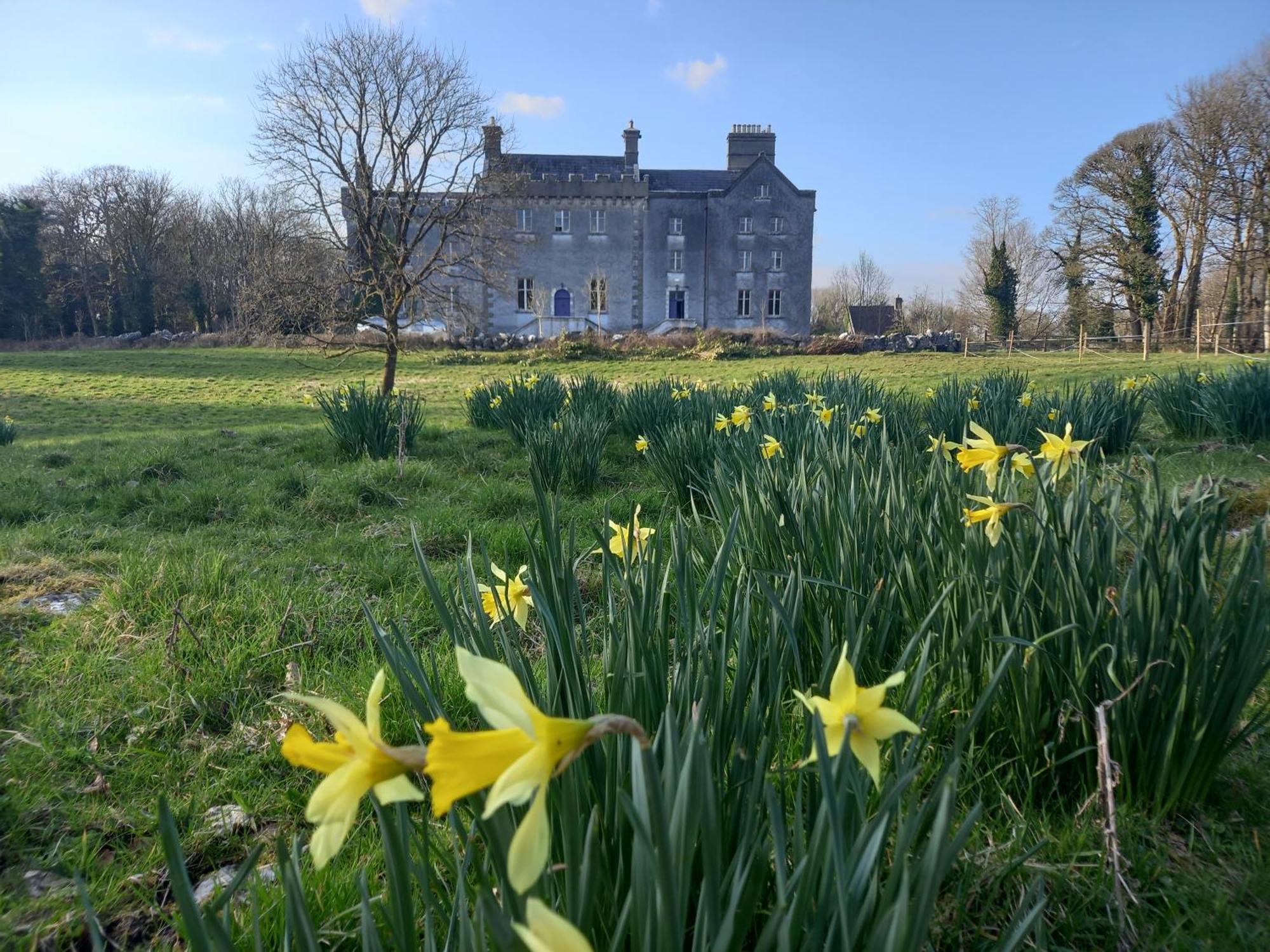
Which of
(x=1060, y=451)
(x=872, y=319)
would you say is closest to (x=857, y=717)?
(x=1060, y=451)

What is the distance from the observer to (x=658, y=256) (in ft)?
121

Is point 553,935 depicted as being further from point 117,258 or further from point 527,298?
point 117,258

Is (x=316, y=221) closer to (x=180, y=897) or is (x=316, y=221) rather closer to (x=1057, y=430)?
(x=1057, y=430)

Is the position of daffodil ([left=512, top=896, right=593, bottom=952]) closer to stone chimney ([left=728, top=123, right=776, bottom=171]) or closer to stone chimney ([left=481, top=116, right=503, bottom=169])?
stone chimney ([left=481, top=116, right=503, bottom=169])

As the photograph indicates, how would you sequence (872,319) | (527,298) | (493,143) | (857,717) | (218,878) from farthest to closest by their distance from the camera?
(872,319) → (527,298) → (493,143) → (218,878) → (857,717)

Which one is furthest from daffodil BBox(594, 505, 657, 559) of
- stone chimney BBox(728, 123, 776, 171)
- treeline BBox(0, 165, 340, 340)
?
stone chimney BBox(728, 123, 776, 171)

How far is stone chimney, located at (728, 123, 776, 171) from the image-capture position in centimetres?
4059

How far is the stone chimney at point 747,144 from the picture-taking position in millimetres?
40594

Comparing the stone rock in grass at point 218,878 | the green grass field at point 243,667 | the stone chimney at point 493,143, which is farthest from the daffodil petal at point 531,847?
→ the stone chimney at point 493,143

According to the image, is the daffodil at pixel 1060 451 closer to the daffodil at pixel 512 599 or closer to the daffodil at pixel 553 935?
the daffodil at pixel 512 599

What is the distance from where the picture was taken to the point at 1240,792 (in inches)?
61.7

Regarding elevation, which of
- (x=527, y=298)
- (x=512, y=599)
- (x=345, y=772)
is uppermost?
(x=527, y=298)

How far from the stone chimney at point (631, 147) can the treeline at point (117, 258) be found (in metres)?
18.0

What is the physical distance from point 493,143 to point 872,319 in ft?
124
